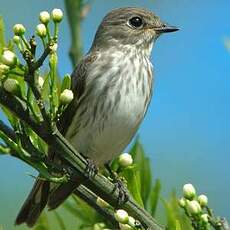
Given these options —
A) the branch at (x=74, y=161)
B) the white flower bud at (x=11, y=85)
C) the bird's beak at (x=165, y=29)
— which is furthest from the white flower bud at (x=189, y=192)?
the bird's beak at (x=165, y=29)

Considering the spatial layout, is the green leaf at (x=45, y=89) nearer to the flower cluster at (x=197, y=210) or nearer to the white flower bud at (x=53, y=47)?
the white flower bud at (x=53, y=47)

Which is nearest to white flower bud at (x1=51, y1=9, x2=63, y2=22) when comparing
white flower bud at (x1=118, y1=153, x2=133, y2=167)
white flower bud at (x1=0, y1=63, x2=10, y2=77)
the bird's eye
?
white flower bud at (x1=0, y1=63, x2=10, y2=77)

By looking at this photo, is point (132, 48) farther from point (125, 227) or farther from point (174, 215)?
point (125, 227)

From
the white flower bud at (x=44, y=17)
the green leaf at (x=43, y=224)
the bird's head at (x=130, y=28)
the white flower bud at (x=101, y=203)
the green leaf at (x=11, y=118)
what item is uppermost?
the white flower bud at (x=44, y=17)

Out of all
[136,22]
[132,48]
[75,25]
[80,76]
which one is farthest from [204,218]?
Answer: [136,22]

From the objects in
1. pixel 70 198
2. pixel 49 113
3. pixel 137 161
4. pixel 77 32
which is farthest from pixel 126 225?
pixel 77 32

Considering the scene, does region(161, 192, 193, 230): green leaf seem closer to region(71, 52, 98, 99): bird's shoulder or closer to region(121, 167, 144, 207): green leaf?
region(121, 167, 144, 207): green leaf

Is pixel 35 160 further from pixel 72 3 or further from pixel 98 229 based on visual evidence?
pixel 72 3
